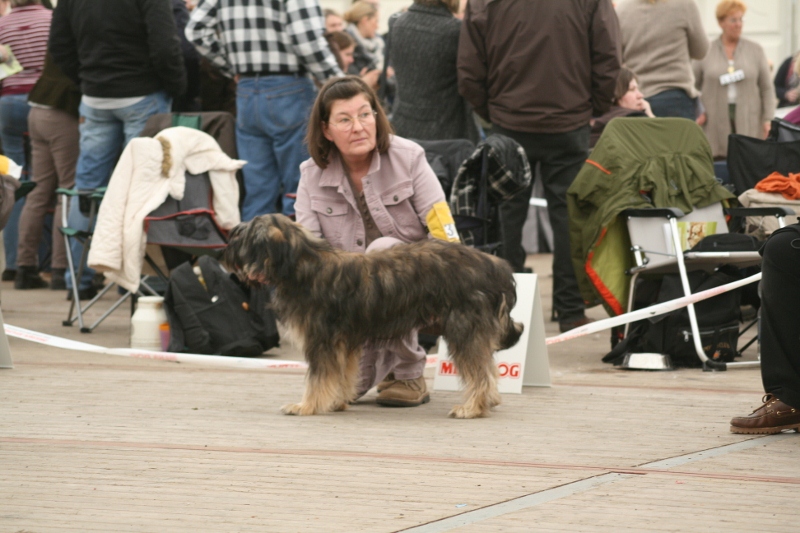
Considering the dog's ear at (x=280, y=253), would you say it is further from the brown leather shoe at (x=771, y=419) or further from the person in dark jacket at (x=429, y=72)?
the person in dark jacket at (x=429, y=72)

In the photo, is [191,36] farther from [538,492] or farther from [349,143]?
[538,492]

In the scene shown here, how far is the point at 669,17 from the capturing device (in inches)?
364

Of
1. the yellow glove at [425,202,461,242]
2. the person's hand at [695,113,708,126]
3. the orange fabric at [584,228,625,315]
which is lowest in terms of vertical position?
the person's hand at [695,113,708,126]

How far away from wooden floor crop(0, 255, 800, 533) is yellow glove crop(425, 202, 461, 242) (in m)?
0.79

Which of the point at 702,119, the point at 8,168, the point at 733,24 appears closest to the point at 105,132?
the point at 8,168

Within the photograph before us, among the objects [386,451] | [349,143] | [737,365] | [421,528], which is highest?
[349,143]

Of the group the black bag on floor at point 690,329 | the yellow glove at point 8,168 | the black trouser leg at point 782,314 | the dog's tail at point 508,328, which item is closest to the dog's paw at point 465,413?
the dog's tail at point 508,328

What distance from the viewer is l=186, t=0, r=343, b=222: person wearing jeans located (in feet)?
26.7

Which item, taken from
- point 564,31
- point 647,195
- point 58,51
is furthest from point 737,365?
point 58,51

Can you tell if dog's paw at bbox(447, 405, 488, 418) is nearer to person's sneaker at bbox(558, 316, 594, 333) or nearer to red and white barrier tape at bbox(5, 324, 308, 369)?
red and white barrier tape at bbox(5, 324, 308, 369)

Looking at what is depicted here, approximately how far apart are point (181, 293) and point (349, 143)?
6.53 ft

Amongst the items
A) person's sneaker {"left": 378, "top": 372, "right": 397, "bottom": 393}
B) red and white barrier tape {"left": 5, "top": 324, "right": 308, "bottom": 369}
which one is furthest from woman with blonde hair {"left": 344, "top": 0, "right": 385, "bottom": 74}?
person's sneaker {"left": 378, "top": 372, "right": 397, "bottom": 393}

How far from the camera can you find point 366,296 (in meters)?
4.93

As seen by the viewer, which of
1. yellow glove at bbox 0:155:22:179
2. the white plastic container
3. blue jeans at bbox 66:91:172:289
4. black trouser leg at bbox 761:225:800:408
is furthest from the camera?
blue jeans at bbox 66:91:172:289
